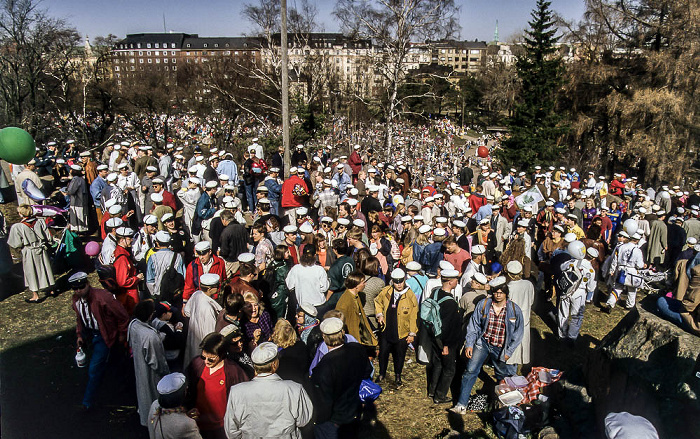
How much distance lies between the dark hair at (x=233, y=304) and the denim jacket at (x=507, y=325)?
253 cm

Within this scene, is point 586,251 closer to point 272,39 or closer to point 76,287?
point 76,287

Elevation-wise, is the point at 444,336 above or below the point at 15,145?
below

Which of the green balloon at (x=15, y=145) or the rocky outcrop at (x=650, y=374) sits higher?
the green balloon at (x=15, y=145)

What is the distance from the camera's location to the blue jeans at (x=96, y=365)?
4832mm

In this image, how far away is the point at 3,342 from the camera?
6.54 m

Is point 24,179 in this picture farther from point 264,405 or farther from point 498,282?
point 498,282

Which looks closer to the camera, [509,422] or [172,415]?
[172,415]

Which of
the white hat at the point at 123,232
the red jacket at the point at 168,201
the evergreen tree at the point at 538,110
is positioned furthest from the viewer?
the evergreen tree at the point at 538,110

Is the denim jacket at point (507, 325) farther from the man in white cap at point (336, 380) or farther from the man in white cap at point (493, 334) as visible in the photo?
the man in white cap at point (336, 380)

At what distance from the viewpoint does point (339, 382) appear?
370 cm

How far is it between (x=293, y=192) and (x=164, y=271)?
3.83m

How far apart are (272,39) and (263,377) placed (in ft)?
62.7

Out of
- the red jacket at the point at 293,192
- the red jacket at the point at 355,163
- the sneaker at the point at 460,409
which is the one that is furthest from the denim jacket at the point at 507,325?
the red jacket at the point at 355,163

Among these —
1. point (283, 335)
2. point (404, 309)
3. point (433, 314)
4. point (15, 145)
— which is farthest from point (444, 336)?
point (15, 145)
